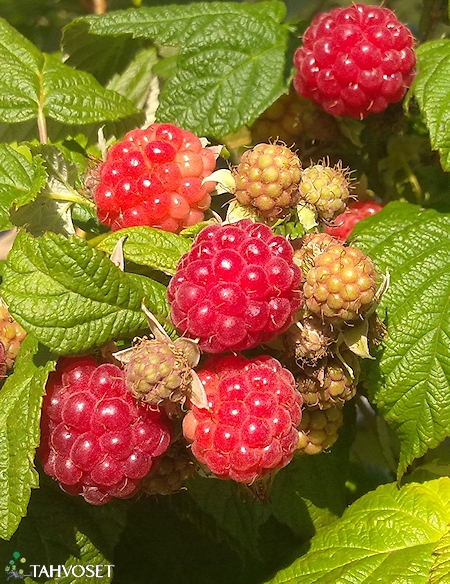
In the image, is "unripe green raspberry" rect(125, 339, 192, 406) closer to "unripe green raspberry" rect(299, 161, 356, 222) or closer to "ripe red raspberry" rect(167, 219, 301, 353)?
"ripe red raspberry" rect(167, 219, 301, 353)

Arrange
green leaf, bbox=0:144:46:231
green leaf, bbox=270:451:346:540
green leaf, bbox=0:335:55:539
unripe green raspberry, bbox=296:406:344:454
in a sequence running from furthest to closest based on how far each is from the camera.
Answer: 1. green leaf, bbox=270:451:346:540
2. green leaf, bbox=0:144:46:231
3. unripe green raspberry, bbox=296:406:344:454
4. green leaf, bbox=0:335:55:539

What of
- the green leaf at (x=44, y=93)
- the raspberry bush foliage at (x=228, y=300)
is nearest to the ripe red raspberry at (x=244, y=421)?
the raspberry bush foliage at (x=228, y=300)

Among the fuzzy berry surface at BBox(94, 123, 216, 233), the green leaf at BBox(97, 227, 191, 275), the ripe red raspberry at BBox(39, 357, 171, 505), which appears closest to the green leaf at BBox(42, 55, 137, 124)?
the fuzzy berry surface at BBox(94, 123, 216, 233)

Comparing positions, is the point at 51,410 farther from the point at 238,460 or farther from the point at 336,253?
the point at 336,253

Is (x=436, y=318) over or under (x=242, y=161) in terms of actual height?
under

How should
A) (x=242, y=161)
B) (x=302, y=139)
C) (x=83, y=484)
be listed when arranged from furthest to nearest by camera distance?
(x=302, y=139)
(x=242, y=161)
(x=83, y=484)

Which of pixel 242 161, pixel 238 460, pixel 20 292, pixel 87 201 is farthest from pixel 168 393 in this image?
pixel 87 201

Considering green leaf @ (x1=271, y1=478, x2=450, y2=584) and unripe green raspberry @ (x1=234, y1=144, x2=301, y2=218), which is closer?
unripe green raspberry @ (x1=234, y1=144, x2=301, y2=218)
